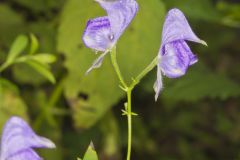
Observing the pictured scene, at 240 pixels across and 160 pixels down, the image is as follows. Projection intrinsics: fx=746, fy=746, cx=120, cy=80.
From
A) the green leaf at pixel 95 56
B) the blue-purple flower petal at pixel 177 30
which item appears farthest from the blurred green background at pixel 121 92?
the blue-purple flower petal at pixel 177 30

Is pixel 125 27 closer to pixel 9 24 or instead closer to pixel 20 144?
pixel 20 144

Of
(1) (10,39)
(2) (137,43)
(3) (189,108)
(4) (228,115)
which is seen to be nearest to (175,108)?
(3) (189,108)

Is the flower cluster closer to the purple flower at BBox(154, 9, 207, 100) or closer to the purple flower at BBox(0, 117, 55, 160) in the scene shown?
the purple flower at BBox(154, 9, 207, 100)

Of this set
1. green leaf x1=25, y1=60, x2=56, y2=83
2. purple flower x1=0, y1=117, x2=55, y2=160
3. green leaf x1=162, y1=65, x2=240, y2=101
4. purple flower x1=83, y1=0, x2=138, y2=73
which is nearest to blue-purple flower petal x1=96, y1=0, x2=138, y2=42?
purple flower x1=83, y1=0, x2=138, y2=73

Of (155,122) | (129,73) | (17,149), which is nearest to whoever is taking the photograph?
(17,149)

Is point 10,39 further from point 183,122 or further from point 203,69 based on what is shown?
point 183,122

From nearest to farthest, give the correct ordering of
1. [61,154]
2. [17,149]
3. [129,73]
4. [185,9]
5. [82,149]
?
[17,149] < [129,73] < [185,9] < [61,154] < [82,149]

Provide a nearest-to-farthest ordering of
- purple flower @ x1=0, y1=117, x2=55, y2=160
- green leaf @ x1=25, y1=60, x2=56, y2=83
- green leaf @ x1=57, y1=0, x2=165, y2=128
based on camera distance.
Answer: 1. purple flower @ x1=0, y1=117, x2=55, y2=160
2. green leaf @ x1=25, y1=60, x2=56, y2=83
3. green leaf @ x1=57, y1=0, x2=165, y2=128
